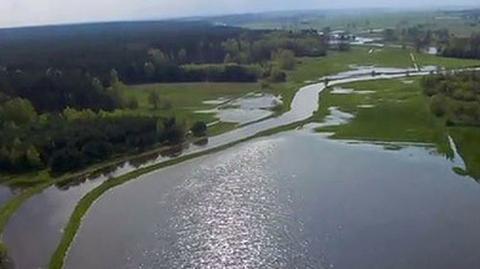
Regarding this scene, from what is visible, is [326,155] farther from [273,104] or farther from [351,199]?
[273,104]

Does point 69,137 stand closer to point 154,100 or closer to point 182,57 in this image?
point 154,100

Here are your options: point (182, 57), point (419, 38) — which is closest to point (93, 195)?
point (182, 57)

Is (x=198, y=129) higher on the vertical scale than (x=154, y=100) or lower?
higher

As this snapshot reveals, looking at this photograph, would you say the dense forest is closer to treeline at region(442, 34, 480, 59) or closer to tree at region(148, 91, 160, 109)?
tree at region(148, 91, 160, 109)

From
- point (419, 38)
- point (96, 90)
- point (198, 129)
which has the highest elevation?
point (96, 90)

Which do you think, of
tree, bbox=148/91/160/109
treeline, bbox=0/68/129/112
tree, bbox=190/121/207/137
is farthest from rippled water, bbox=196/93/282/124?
treeline, bbox=0/68/129/112

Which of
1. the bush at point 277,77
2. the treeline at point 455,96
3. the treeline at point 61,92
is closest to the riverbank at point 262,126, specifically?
the bush at point 277,77

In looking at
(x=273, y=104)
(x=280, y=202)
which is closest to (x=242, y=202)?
(x=280, y=202)
